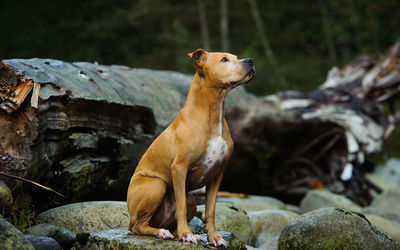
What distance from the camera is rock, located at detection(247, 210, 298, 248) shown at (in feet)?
18.4

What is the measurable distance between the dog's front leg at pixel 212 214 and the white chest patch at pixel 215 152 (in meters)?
0.20

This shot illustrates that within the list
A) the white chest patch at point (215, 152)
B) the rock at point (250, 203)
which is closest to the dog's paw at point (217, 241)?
the white chest patch at point (215, 152)

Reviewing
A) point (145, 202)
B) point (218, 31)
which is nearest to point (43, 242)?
point (145, 202)

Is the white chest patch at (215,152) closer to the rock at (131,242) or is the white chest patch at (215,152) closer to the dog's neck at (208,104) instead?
the dog's neck at (208,104)

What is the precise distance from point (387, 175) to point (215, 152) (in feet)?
25.6

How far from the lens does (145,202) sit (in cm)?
357

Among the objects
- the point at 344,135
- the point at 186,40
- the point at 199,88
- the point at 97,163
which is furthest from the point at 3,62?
the point at 186,40

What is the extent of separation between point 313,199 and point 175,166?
4821 millimetres

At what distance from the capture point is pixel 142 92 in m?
6.31

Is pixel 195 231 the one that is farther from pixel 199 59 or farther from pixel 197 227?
pixel 199 59

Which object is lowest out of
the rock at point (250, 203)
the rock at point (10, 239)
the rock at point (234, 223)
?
the rock at point (250, 203)

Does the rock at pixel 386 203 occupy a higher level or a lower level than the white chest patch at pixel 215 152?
lower

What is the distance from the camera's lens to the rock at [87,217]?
174 inches

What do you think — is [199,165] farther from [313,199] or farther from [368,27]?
[368,27]
